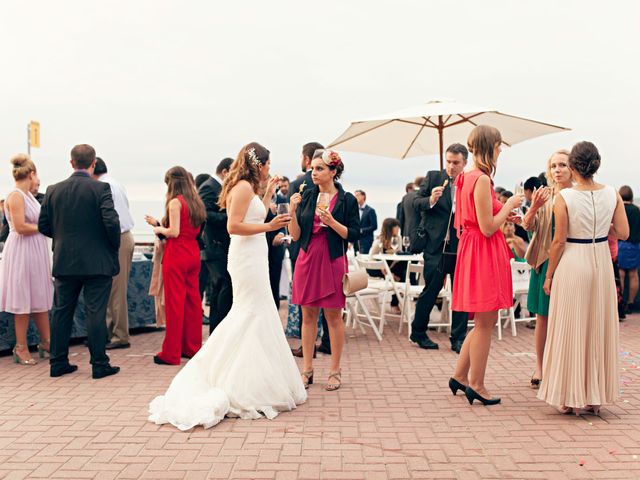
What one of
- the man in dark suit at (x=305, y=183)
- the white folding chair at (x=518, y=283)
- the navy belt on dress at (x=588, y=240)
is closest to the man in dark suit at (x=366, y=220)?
the white folding chair at (x=518, y=283)

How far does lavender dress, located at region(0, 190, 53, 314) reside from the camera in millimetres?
6609

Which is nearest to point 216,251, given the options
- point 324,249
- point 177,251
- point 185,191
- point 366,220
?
point 177,251

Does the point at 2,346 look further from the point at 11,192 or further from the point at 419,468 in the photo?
the point at 419,468

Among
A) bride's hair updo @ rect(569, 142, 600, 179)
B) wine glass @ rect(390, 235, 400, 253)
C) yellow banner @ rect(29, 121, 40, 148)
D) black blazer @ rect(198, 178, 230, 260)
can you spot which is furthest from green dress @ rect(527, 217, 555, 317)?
yellow banner @ rect(29, 121, 40, 148)

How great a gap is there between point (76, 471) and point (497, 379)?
12.4 ft

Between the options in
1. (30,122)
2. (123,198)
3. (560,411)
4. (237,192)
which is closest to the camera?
(560,411)

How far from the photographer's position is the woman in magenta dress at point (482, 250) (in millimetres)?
4707

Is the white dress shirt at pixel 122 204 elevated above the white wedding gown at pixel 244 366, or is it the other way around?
the white dress shirt at pixel 122 204

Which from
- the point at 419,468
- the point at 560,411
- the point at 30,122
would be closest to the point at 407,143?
the point at 560,411

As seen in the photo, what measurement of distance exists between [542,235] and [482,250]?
68 centimetres

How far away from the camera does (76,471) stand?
3.66 meters

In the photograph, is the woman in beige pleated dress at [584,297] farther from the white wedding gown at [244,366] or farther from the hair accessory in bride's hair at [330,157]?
the white wedding gown at [244,366]

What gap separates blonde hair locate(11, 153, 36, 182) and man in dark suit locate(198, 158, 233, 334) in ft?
5.89

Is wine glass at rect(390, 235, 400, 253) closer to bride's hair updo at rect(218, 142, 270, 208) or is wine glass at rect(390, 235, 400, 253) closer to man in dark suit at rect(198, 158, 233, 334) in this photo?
man in dark suit at rect(198, 158, 233, 334)
